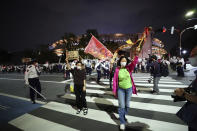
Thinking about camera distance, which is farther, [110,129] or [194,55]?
[110,129]

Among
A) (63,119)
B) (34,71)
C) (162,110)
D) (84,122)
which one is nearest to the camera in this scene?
(84,122)

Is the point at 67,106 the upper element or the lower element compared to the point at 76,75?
lower

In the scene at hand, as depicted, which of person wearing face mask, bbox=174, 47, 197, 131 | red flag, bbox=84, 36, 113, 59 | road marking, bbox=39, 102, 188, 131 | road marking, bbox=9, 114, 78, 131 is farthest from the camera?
red flag, bbox=84, 36, 113, 59

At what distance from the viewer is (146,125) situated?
3.31 meters

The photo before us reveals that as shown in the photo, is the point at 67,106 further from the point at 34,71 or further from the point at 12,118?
the point at 34,71

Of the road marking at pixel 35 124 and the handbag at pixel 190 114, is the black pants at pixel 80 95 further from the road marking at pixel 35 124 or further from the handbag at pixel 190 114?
the handbag at pixel 190 114

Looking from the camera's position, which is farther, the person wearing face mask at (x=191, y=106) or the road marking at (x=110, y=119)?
the road marking at (x=110, y=119)

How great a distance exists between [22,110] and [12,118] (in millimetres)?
688

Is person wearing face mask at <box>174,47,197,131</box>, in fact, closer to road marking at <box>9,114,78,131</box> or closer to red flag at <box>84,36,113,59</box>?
road marking at <box>9,114,78,131</box>

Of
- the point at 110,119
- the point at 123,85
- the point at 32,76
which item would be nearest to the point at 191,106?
the point at 123,85

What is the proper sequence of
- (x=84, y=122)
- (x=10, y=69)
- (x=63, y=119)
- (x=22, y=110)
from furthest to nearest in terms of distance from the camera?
(x=10, y=69) < (x=22, y=110) < (x=63, y=119) < (x=84, y=122)

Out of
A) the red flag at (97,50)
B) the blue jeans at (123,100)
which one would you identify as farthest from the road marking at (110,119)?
the red flag at (97,50)

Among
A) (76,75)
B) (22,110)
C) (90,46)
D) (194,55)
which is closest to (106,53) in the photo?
(90,46)

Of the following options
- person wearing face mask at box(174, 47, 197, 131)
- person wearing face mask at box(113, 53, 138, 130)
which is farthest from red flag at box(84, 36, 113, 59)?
person wearing face mask at box(174, 47, 197, 131)
